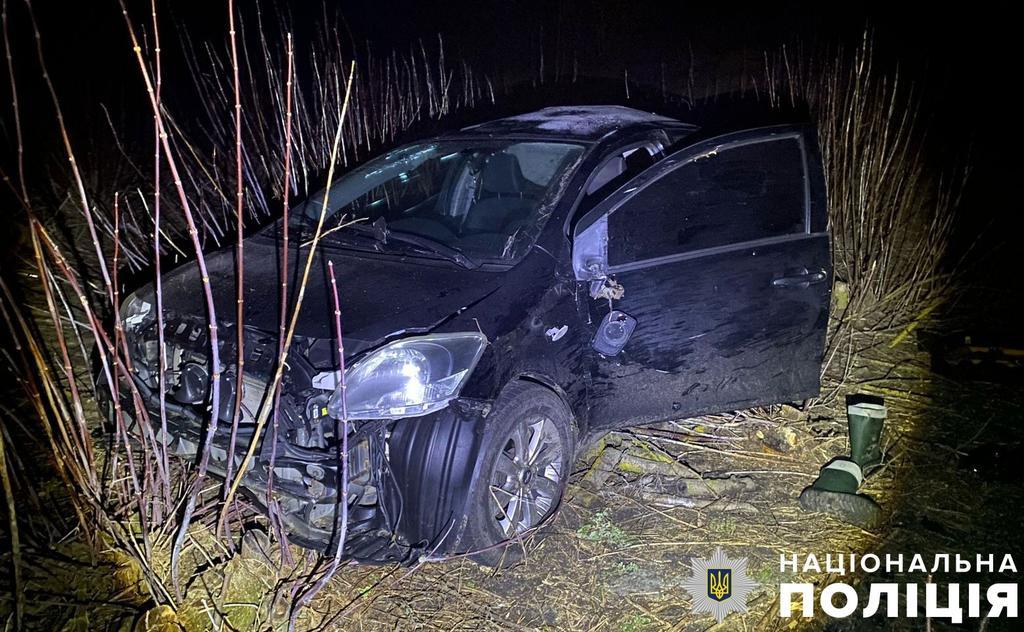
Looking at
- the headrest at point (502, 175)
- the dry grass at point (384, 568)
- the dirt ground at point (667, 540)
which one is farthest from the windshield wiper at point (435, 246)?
the dirt ground at point (667, 540)

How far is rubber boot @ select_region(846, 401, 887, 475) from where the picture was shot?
381 cm

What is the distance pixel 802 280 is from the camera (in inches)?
148

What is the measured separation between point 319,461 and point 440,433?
43 centimetres

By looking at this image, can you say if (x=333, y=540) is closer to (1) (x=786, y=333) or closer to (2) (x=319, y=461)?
(2) (x=319, y=461)

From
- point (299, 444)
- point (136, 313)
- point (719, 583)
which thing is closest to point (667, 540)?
point (719, 583)

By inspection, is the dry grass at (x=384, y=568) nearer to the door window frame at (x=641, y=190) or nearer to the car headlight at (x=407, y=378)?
the car headlight at (x=407, y=378)

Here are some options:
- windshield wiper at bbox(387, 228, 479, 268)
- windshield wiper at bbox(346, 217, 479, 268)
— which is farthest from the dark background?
windshield wiper at bbox(387, 228, 479, 268)

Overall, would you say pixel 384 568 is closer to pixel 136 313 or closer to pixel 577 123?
pixel 136 313

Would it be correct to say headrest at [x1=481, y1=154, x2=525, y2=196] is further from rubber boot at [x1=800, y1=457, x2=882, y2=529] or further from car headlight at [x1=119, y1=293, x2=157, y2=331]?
rubber boot at [x1=800, y1=457, x2=882, y2=529]

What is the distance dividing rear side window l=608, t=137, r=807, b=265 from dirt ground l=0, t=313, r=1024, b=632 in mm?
1112

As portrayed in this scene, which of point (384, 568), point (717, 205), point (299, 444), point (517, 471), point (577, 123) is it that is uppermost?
point (577, 123)

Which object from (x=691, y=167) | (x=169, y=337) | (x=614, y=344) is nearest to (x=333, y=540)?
(x=169, y=337)

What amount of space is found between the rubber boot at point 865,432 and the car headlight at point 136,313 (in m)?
3.32

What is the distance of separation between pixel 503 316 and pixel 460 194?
1002mm
